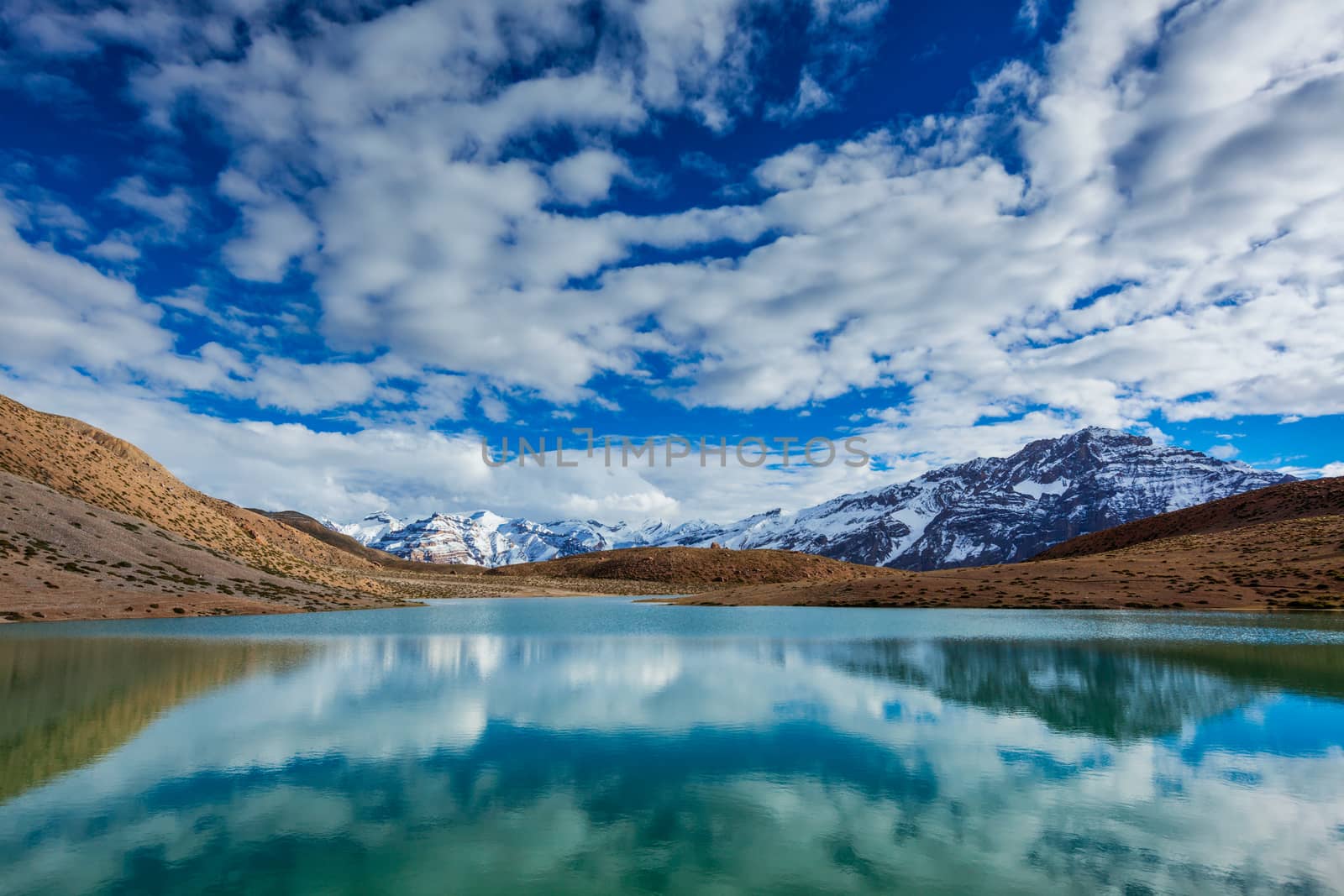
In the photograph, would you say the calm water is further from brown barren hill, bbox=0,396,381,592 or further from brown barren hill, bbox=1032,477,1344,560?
brown barren hill, bbox=1032,477,1344,560

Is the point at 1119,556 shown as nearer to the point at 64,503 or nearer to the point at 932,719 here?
the point at 932,719

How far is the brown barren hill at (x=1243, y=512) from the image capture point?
356 ft

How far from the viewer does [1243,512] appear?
118 meters

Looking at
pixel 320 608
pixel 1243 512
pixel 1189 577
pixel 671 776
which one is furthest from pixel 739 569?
pixel 671 776

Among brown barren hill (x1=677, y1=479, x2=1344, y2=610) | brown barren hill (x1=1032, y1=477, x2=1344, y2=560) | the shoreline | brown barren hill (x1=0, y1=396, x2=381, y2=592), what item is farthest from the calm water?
brown barren hill (x1=1032, y1=477, x2=1344, y2=560)


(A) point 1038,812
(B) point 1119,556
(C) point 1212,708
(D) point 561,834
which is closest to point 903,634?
(C) point 1212,708

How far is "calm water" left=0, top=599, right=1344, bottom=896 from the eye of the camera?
1137cm

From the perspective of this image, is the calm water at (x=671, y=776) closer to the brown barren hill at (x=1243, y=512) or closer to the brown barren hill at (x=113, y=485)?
the brown barren hill at (x=113, y=485)

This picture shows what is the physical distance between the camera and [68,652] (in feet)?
118

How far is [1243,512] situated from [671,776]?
139 m

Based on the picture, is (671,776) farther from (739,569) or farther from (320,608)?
(739,569)

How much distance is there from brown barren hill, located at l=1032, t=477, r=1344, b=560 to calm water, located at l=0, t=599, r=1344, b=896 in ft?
319

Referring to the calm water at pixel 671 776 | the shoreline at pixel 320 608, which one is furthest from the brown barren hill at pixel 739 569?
the calm water at pixel 671 776

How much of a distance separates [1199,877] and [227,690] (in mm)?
29707
